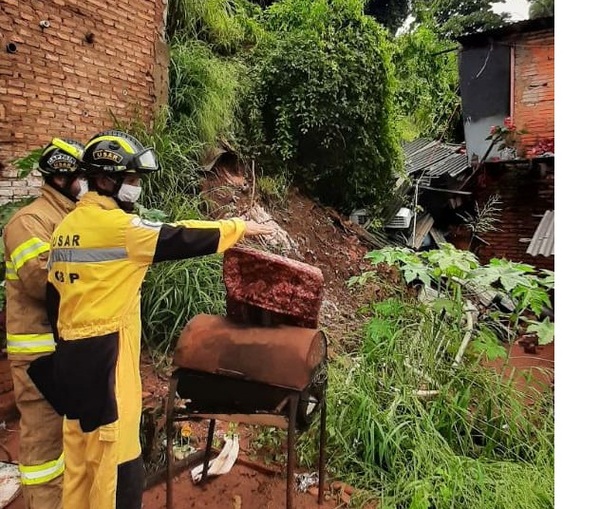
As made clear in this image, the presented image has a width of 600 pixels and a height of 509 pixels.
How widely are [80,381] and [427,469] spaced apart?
70.2 inches

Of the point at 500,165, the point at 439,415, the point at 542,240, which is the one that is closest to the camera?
the point at 439,415

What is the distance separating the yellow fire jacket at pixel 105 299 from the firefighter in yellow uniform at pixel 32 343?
0.40 metres

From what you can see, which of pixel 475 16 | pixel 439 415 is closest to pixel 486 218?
pixel 475 16

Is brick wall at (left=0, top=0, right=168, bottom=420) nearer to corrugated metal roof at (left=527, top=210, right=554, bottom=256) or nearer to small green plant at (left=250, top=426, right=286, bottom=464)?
small green plant at (left=250, top=426, right=286, bottom=464)

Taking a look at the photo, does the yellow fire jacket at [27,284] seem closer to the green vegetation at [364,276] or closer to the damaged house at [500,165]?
the green vegetation at [364,276]

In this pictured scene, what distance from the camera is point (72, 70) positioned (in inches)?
156

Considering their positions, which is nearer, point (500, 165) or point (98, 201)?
point (98, 201)

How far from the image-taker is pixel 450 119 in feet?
33.2

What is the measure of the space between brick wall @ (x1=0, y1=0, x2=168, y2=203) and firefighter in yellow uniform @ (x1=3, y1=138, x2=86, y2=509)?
63.3 inches

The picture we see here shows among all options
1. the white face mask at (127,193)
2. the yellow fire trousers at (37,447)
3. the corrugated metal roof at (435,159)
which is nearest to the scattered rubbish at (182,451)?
the yellow fire trousers at (37,447)

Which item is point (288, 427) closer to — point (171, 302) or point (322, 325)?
point (171, 302)

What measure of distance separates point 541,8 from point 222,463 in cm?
261

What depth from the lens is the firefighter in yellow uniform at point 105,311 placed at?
1778 millimetres
